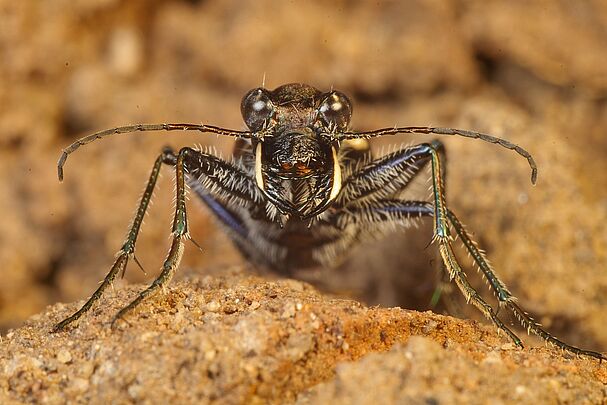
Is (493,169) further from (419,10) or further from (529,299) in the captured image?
(419,10)

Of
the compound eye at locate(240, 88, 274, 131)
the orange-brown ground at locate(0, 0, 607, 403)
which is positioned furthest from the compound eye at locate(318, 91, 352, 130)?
the orange-brown ground at locate(0, 0, 607, 403)

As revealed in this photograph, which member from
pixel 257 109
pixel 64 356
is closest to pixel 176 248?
pixel 64 356

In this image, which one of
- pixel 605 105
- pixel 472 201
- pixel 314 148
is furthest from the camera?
pixel 605 105

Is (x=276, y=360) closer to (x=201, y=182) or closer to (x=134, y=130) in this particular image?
(x=134, y=130)

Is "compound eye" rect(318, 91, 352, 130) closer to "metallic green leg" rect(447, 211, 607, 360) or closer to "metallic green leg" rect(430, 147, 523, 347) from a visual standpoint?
"metallic green leg" rect(430, 147, 523, 347)

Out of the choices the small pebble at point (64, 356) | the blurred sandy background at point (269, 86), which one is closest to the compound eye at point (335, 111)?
the blurred sandy background at point (269, 86)

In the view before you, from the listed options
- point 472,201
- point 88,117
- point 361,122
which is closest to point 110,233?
point 88,117

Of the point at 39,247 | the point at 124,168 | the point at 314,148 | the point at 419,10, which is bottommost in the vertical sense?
the point at 39,247
